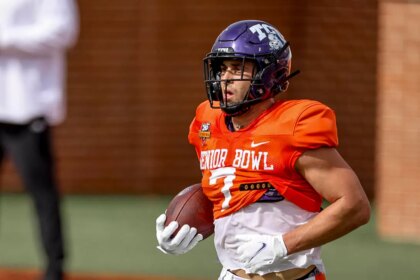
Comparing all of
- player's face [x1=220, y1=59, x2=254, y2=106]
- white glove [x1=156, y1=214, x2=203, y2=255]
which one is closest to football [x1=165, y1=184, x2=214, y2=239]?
white glove [x1=156, y1=214, x2=203, y2=255]

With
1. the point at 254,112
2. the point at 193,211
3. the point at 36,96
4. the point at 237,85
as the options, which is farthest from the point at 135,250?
the point at 237,85

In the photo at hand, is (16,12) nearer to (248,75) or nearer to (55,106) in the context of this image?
(55,106)

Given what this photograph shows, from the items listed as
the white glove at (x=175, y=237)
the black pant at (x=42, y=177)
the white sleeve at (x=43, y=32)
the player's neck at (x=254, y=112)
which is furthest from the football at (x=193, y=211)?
the white sleeve at (x=43, y=32)

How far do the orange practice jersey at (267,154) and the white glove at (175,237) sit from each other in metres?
0.13

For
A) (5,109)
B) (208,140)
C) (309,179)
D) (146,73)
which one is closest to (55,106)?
(5,109)

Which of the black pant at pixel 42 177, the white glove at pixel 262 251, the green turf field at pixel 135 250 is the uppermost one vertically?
the white glove at pixel 262 251

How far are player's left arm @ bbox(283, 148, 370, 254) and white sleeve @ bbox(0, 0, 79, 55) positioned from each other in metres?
2.68

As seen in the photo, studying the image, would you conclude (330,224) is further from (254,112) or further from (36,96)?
(36,96)

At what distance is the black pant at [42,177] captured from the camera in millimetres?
6457

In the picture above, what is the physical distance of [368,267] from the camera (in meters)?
7.71

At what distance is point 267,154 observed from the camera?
424cm

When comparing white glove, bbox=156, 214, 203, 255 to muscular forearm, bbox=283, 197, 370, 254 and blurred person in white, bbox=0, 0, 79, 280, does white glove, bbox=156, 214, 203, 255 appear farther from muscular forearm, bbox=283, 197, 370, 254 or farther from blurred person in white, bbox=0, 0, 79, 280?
blurred person in white, bbox=0, 0, 79, 280

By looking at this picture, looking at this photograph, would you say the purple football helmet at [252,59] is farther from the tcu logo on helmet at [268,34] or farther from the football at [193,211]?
the football at [193,211]

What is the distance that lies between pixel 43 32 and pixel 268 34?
2364mm
